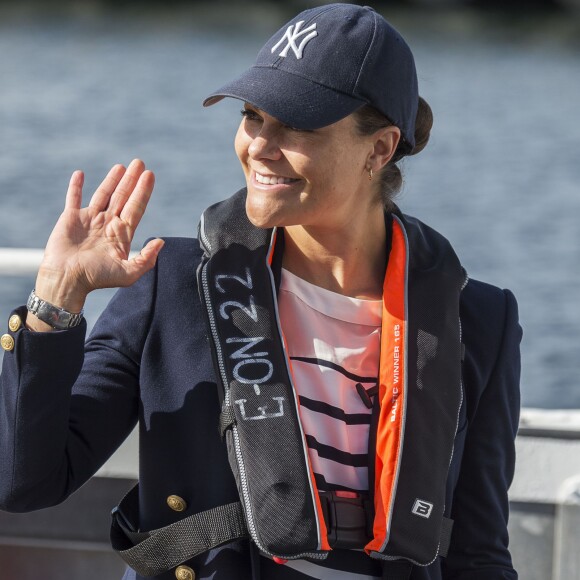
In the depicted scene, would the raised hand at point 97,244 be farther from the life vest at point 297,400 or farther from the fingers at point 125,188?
the life vest at point 297,400

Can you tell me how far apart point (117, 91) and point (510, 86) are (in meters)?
6.84

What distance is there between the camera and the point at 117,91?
1914 centimetres

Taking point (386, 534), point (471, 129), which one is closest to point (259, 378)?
point (386, 534)

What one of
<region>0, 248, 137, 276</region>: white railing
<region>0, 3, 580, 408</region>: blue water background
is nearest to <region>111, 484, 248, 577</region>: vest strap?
<region>0, 248, 137, 276</region>: white railing

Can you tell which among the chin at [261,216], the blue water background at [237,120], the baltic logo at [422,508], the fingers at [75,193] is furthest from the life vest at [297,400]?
the blue water background at [237,120]

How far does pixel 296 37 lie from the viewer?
166 cm

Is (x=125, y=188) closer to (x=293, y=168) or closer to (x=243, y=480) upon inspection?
(x=293, y=168)

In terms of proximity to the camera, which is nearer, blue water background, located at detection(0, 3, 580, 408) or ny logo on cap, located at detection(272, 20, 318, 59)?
Result: ny logo on cap, located at detection(272, 20, 318, 59)

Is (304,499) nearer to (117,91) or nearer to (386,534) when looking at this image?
(386,534)

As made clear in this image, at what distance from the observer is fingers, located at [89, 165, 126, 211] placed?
166 cm

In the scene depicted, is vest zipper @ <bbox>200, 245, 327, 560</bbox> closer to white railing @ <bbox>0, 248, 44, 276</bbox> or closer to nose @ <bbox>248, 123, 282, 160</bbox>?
nose @ <bbox>248, 123, 282, 160</bbox>

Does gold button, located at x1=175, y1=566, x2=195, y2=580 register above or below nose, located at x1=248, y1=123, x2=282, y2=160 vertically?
below

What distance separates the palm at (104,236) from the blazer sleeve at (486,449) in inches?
22.4

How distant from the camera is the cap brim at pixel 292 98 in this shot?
1.61m
